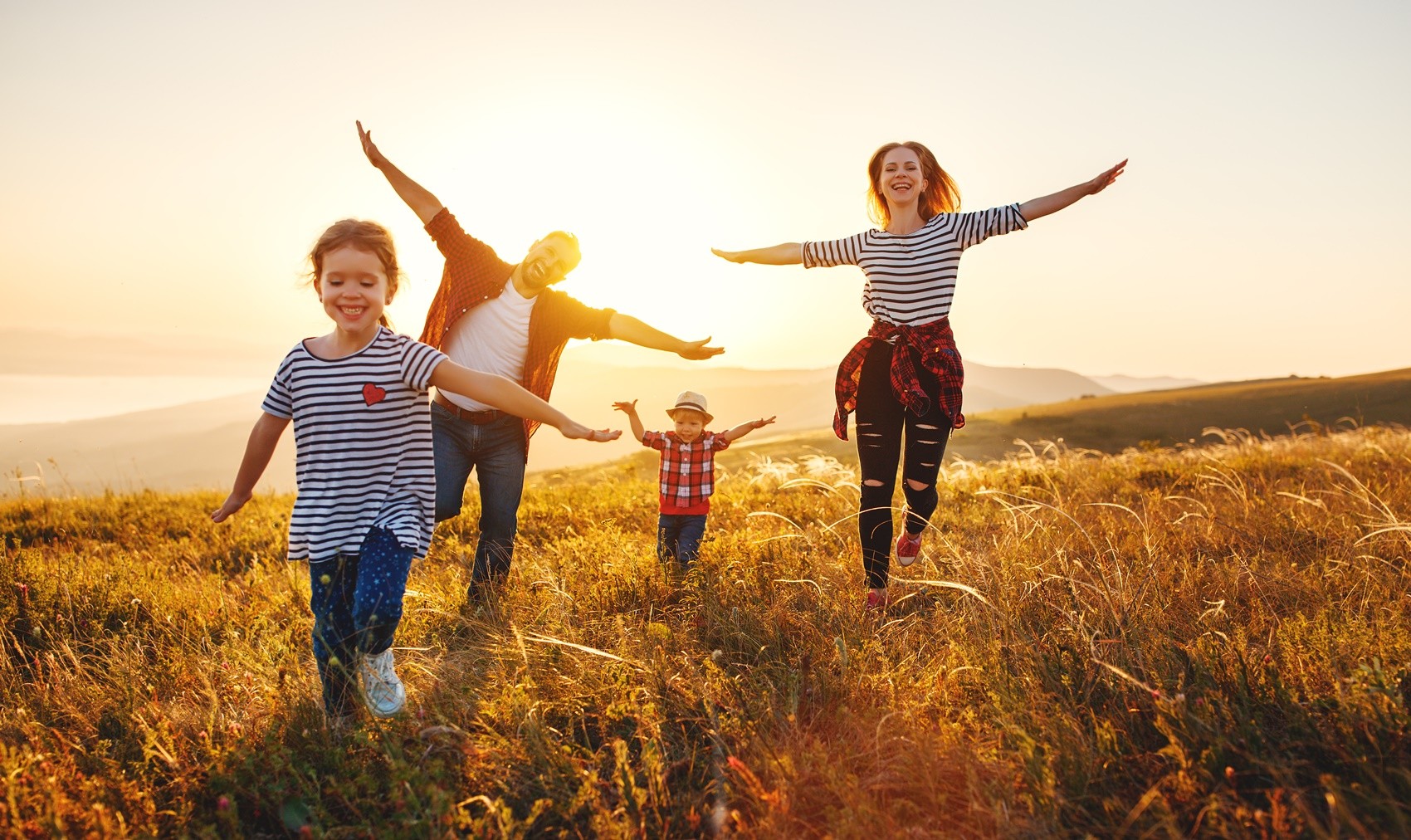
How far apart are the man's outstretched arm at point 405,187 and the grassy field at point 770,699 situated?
2435mm

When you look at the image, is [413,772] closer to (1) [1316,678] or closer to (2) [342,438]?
(2) [342,438]

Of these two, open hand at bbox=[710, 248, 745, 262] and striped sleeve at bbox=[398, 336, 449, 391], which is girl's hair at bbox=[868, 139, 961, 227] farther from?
striped sleeve at bbox=[398, 336, 449, 391]

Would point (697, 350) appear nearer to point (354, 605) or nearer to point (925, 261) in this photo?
point (925, 261)

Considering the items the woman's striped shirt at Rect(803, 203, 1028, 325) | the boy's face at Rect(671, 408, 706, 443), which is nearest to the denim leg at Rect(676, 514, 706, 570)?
the boy's face at Rect(671, 408, 706, 443)

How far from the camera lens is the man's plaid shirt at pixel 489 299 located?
502 centimetres

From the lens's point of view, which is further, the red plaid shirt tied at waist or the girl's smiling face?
the red plaid shirt tied at waist

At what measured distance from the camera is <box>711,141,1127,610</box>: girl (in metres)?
4.37

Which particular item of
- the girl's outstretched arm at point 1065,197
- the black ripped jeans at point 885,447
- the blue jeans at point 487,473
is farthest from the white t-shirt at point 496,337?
the girl's outstretched arm at point 1065,197

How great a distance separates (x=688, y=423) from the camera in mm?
5816

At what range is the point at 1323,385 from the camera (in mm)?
54562

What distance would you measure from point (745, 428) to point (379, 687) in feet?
10.2

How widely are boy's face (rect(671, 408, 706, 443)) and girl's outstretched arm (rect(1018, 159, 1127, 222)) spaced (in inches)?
102

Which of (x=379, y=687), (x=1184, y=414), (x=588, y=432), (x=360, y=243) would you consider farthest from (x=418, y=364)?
(x=1184, y=414)

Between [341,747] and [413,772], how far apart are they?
1.75 ft
